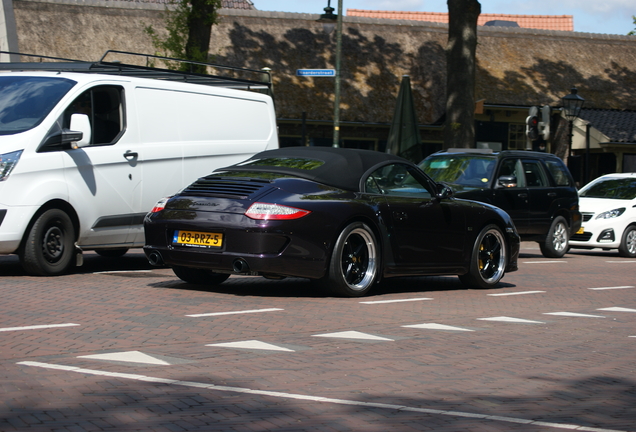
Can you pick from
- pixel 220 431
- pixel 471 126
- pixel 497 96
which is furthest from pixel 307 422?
pixel 497 96

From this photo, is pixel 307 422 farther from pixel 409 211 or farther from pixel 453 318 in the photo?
pixel 409 211

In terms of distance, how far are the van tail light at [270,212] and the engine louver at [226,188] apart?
20 centimetres

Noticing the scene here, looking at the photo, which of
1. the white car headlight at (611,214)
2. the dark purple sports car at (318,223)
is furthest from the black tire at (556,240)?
the dark purple sports car at (318,223)

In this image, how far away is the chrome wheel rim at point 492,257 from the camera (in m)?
10.9

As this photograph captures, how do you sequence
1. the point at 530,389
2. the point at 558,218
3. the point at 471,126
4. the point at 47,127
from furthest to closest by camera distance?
the point at 471,126 → the point at 558,218 → the point at 47,127 → the point at 530,389

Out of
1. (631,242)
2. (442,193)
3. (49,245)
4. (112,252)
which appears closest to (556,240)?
(631,242)

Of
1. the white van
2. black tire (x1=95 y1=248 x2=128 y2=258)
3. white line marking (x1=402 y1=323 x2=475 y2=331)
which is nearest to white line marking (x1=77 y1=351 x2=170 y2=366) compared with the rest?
white line marking (x1=402 y1=323 x2=475 y2=331)

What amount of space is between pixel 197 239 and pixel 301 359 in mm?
3071

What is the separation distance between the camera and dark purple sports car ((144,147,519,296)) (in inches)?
336

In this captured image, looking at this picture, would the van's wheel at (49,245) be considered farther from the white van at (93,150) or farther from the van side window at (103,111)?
the van side window at (103,111)

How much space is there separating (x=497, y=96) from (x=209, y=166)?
23050 millimetres

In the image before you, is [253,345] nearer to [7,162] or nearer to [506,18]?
[7,162]

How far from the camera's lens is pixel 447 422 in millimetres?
4516

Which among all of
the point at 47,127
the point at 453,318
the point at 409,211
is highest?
the point at 47,127
